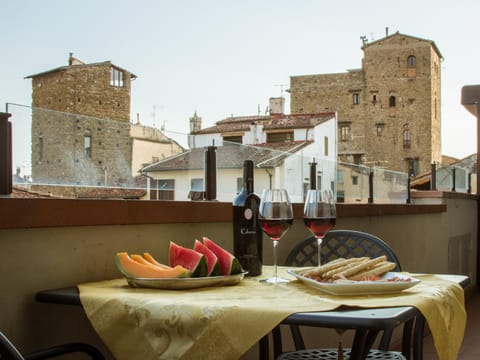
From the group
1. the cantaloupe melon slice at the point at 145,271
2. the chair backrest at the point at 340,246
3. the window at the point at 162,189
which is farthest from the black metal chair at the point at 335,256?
the window at the point at 162,189

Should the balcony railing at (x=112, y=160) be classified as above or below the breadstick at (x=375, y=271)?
above

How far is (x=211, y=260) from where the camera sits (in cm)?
174

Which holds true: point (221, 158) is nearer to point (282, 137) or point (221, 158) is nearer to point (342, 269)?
point (342, 269)

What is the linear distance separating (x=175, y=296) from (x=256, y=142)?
29811mm

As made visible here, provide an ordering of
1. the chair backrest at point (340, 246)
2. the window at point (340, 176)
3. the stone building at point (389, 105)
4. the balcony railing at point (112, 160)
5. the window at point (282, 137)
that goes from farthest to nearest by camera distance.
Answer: the stone building at point (389, 105) → the window at point (282, 137) → the window at point (340, 176) → the balcony railing at point (112, 160) → the chair backrest at point (340, 246)

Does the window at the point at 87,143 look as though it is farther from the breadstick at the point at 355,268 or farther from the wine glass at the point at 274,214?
the breadstick at the point at 355,268

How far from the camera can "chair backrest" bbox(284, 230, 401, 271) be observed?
7.46 feet

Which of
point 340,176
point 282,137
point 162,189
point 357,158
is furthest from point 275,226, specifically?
point 357,158

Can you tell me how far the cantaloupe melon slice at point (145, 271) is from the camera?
5.28ft

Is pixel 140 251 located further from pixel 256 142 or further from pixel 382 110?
pixel 382 110

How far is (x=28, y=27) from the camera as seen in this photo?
54.8 meters

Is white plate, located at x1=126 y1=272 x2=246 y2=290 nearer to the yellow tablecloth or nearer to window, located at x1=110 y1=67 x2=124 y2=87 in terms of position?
the yellow tablecloth

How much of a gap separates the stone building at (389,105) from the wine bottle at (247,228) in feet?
135

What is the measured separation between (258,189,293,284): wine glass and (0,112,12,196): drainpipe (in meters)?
0.67
